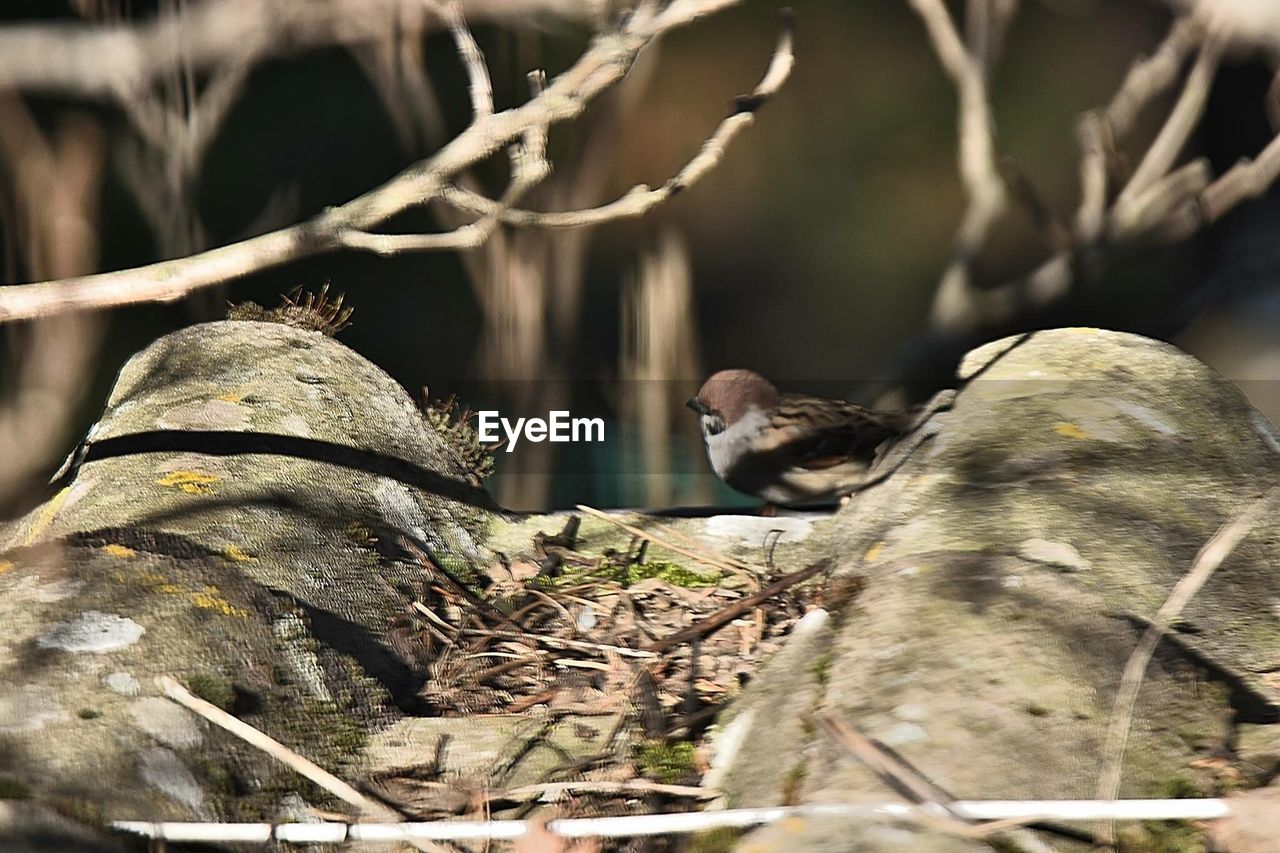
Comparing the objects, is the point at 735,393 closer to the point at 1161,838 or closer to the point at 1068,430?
the point at 1068,430

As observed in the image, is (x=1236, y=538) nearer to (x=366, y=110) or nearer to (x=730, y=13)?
(x=730, y=13)

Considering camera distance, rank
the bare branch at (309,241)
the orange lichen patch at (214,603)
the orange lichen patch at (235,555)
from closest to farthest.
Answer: the orange lichen patch at (214,603) < the bare branch at (309,241) < the orange lichen patch at (235,555)

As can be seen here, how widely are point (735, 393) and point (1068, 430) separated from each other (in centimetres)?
81

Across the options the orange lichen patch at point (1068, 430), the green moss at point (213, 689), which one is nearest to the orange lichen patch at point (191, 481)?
the green moss at point (213, 689)

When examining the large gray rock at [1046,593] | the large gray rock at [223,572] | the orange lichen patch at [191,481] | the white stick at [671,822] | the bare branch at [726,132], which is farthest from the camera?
the bare branch at [726,132]

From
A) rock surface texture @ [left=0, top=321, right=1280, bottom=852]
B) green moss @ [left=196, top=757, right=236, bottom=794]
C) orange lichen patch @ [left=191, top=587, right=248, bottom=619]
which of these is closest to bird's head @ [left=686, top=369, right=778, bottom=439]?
rock surface texture @ [left=0, top=321, right=1280, bottom=852]

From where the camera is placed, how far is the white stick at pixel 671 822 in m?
1.48

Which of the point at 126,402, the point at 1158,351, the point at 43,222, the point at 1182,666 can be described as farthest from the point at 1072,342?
the point at 43,222

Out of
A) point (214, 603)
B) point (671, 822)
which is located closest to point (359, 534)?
point (214, 603)

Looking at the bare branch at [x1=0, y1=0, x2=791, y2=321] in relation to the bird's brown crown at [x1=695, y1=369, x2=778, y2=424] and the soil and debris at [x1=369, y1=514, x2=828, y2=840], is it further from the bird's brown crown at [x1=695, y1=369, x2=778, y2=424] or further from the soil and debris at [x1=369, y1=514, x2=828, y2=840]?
the soil and debris at [x1=369, y1=514, x2=828, y2=840]

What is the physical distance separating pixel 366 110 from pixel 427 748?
1.74 m

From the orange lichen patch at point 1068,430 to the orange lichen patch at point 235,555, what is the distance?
1.77m

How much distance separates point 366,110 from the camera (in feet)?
10.00

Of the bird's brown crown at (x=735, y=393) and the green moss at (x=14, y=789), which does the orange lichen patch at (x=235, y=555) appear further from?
the bird's brown crown at (x=735, y=393)
